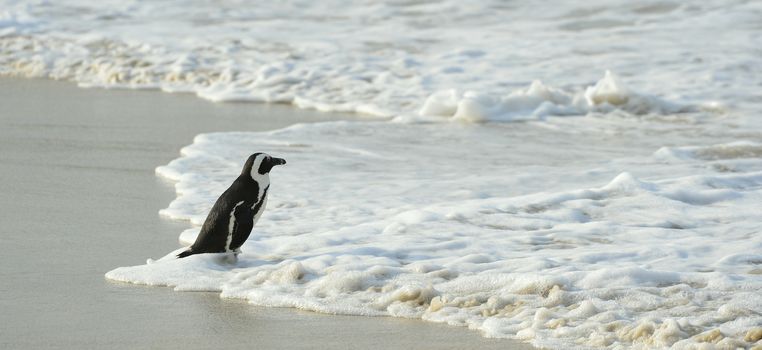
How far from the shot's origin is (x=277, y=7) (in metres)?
18.1

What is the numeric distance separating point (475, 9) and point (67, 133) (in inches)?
344

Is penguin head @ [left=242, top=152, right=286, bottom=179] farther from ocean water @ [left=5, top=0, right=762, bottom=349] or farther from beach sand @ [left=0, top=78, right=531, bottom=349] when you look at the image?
beach sand @ [left=0, top=78, right=531, bottom=349]

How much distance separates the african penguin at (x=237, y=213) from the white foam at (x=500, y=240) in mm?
92

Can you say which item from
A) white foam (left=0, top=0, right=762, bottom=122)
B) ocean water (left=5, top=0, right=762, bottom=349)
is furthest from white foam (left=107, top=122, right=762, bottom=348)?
white foam (left=0, top=0, right=762, bottom=122)

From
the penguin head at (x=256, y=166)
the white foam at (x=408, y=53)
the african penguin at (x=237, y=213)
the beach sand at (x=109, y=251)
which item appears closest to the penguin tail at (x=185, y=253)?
the african penguin at (x=237, y=213)

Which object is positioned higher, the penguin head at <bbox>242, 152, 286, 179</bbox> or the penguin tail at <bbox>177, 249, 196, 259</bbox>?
the penguin head at <bbox>242, 152, 286, 179</bbox>

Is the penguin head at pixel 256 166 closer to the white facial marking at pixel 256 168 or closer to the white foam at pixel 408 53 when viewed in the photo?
the white facial marking at pixel 256 168

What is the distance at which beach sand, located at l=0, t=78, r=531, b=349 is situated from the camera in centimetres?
455

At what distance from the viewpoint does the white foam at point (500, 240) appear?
4.80 meters

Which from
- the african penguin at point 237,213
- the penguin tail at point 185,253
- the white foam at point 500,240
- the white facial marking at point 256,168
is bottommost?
the white foam at point 500,240

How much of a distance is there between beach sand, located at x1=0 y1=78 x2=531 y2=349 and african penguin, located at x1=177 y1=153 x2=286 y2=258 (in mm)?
399

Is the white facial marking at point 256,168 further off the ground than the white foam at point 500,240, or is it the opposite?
the white facial marking at point 256,168

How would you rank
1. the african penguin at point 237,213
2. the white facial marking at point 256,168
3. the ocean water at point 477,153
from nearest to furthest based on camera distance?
1. the ocean water at point 477,153
2. the african penguin at point 237,213
3. the white facial marking at point 256,168

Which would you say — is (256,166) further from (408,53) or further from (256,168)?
(408,53)
